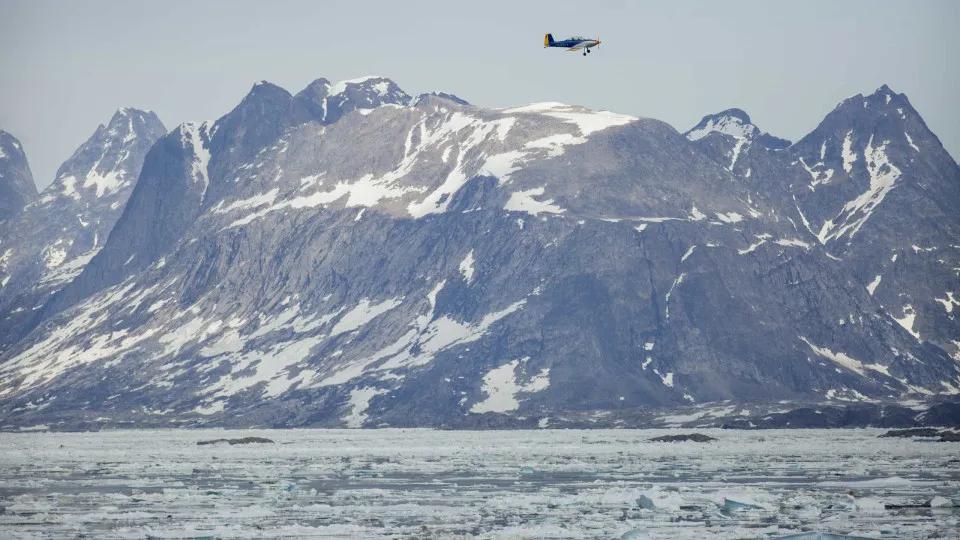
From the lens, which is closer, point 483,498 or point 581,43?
point 483,498

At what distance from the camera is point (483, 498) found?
109m

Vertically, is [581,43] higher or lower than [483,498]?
higher

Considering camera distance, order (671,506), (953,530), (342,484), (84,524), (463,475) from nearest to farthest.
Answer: (953,530) → (84,524) → (671,506) → (342,484) → (463,475)

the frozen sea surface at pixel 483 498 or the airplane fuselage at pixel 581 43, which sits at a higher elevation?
the airplane fuselage at pixel 581 43

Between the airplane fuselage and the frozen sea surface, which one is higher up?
the airplane fuselage

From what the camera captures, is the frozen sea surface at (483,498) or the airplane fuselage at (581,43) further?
the airplane fuselage at (581,43)

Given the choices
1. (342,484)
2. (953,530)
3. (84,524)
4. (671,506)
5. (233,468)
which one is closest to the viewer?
A: (953,530)

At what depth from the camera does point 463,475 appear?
14188cm

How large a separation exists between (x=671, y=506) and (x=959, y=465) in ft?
203

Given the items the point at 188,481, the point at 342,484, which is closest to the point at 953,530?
the point at 342,484

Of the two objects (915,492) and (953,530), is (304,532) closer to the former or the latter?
(953,530)

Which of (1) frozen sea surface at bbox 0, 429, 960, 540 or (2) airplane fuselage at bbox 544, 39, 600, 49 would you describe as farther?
(2) airplane fuselage at bbox 544, 39, 600, 49

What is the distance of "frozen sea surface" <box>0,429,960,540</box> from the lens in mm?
84312

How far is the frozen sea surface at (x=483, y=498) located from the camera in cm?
8431
